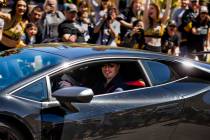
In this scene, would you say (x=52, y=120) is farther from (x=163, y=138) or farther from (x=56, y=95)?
(x=163, y=138)

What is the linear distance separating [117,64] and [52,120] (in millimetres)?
938

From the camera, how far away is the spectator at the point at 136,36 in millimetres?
8617

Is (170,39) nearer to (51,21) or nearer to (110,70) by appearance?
(51,21)

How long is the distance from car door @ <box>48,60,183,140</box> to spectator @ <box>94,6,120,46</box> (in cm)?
388

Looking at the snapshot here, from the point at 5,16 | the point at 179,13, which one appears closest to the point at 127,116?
the point at 5,16

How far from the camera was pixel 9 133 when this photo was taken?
3.62m

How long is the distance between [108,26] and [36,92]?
4.72m

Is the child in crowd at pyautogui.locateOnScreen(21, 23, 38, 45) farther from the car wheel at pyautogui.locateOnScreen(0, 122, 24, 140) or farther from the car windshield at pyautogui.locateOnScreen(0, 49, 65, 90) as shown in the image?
the car wheel at pyautogui.locateOnScreen(0, 122, 24, 140)

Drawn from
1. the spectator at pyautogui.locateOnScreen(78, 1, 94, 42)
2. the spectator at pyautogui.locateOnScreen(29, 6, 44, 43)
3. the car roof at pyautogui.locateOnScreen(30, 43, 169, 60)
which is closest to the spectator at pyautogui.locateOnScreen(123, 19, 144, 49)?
the spectator at pyautogui.locateOnScreen(78, 1, 94, 42)

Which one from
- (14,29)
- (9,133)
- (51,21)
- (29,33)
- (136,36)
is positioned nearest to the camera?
(9,133)

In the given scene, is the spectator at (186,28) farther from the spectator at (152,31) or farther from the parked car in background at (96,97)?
the parked car in background at (96,97)

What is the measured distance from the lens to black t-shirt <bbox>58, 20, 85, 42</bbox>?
7.69 m

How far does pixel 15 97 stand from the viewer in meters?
3.67

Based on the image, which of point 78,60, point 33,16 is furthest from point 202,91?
point 33,16
